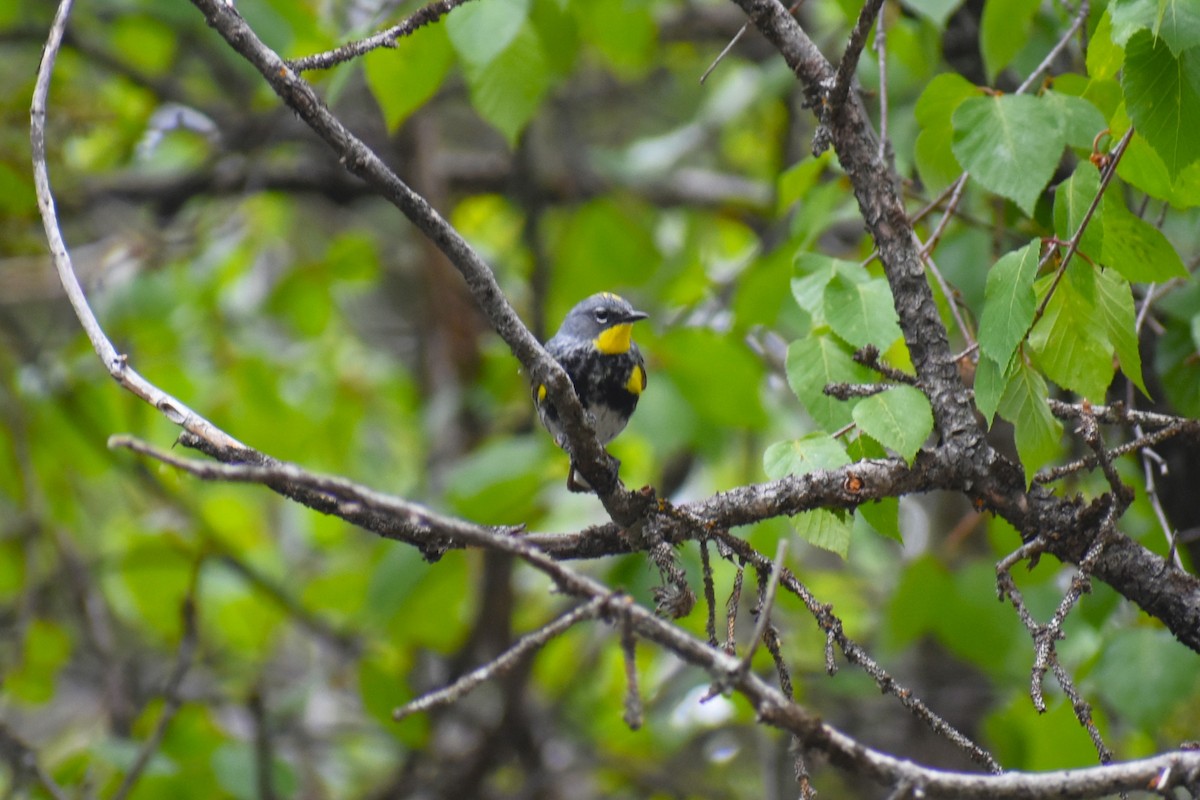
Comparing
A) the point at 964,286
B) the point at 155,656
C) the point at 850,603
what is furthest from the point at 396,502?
the point at 155,656

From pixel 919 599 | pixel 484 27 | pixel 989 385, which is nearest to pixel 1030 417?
pixel 989 385

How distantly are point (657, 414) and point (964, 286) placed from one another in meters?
1.28

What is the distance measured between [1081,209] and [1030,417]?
1.07 ft

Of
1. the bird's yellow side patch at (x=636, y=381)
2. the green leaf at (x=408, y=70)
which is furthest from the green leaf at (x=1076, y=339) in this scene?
the bird's yellow side patch at (x=636, y=381)

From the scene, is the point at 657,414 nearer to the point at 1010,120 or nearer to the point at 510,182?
the point at 1010,120

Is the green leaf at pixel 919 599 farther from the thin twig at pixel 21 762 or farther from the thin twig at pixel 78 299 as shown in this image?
the thin twig at pixel 78 299

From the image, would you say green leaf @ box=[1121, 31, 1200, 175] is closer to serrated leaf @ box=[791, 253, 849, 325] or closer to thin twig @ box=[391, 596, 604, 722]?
serrated leaf @ box=[791, 253, 849, 325]

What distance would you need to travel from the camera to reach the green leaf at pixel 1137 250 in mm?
1847

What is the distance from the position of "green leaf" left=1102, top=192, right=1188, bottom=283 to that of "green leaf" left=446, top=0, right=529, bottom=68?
1219 mm

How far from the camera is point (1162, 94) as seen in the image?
1.66 meters

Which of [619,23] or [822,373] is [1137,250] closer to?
[822,373]

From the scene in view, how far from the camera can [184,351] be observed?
5711mm

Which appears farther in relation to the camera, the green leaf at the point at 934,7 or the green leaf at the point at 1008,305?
the green leaf at the point at 934,7

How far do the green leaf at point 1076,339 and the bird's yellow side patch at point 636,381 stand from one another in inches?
74.4
